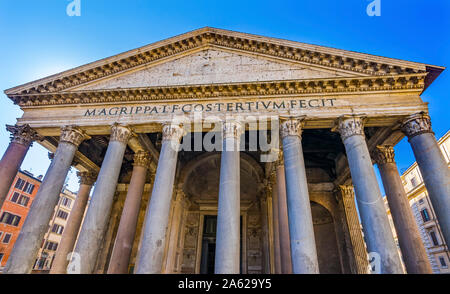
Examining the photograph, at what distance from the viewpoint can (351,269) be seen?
37.8ft

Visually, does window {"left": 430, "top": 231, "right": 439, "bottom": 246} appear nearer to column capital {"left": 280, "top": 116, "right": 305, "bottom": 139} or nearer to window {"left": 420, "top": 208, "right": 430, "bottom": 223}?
window {"left": 420, "top": 208, "right": 430, "bottom": 223}

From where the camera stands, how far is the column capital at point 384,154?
973 centimetres

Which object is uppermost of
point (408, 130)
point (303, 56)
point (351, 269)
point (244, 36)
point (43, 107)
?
point (244, 36)

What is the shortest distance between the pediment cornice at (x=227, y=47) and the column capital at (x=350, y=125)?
1863mm

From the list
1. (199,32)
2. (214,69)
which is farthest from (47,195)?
(199,32)

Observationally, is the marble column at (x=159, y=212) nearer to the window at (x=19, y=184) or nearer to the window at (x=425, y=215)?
the window at (x=425, y=215)

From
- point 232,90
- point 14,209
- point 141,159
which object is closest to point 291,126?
point 232,90

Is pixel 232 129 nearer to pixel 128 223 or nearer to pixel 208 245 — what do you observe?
pixel 128 223

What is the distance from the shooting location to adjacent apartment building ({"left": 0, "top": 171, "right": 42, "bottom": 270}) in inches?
1008

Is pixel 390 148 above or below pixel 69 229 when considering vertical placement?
above

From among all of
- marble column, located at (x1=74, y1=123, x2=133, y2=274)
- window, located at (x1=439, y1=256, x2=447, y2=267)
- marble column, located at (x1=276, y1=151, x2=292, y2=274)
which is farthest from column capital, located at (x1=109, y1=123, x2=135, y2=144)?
window, located at (x1=439, y1=256, x2=447, y2=267)

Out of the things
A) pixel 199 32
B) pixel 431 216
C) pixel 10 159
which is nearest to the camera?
pixel 10 159

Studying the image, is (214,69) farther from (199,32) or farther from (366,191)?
(366,191)

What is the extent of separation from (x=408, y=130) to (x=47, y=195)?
12.7 meters
